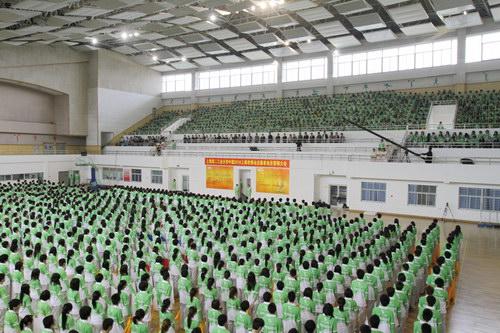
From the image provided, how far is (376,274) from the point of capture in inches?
314

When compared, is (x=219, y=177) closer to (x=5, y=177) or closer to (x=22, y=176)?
(x=22, y=176)

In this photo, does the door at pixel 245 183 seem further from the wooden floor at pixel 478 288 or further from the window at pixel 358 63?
the window at pixel 358 63

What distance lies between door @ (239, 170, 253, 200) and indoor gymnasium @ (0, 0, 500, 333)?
9 centimetres

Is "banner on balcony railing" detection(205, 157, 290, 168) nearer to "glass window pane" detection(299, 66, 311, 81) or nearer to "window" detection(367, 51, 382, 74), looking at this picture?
"window" detection(367, 51, 382, 74)

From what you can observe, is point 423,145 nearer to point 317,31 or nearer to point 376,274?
point 317,31

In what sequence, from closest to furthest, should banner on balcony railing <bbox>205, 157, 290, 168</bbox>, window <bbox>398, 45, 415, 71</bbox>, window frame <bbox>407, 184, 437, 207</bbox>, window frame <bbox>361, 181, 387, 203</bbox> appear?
1. window frame <bbox>407, 184, 437, 207</bbox>
2. window frame <bbox>361, 181, 387, 203</bbox>
3. banner on balcony railing <bbox>205, 157, 290, 168</bbox>
4. window <bbox>398, 45, 415, 71</bbox>

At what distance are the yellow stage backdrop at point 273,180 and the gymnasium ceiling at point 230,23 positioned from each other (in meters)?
9.75

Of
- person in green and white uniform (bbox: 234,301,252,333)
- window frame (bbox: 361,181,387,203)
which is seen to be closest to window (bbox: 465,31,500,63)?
window frame (bbox: 361,181,387,203)

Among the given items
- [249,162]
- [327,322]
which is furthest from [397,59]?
[327,322]

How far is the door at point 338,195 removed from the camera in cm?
2187

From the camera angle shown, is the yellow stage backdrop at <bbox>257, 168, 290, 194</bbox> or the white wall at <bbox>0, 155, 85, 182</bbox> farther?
the white wall at <bbox>0, 155, 85, 182</bbox>

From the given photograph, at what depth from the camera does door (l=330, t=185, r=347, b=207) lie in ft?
71.7

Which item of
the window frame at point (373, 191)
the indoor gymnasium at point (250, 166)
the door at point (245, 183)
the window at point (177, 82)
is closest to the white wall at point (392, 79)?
the indoor gymnasium at point (250, 166)

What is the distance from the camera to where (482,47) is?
2750cm
